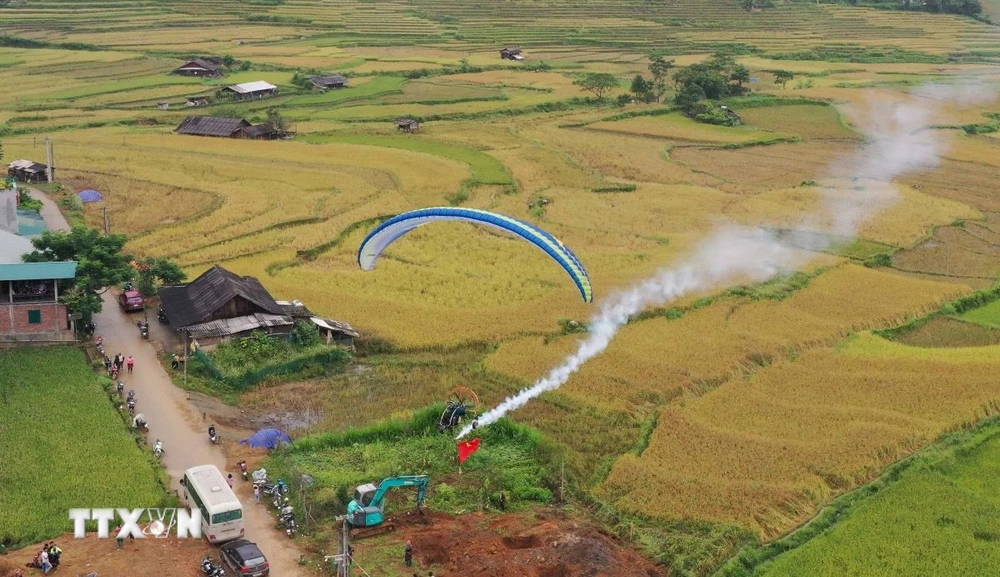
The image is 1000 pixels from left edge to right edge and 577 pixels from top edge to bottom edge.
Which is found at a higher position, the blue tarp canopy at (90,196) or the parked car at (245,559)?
the parked car at (245,559)

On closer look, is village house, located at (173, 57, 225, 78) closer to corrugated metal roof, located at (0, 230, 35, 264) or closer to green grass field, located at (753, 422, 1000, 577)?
corrugated metal roof, located at (0, 230, 35, 264)

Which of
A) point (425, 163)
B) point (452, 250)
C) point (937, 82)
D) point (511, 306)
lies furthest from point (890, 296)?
point (937, 82)

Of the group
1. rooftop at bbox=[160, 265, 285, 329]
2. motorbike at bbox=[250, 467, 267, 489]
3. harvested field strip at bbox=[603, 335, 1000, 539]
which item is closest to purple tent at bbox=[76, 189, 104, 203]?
rooftop at bbox=[160, 265, 285, 329]

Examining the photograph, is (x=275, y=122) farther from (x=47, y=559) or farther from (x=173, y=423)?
(x=47, y=559)

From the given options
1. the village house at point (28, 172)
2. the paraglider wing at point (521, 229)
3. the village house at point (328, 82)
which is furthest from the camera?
the village house at point (328, 82)

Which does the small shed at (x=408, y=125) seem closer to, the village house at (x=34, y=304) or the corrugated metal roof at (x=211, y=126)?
the corrugated metal roof at (x=211, y=126)

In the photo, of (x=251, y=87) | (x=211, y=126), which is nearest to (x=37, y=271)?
(x=211, y=126)

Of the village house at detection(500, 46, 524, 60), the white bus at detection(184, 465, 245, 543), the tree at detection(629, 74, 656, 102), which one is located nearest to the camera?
the white bus at detection(184, 465, 245, 543)

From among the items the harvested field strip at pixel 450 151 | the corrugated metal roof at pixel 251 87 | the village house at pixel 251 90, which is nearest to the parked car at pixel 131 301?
the harvested field strip at pixel 450 151
